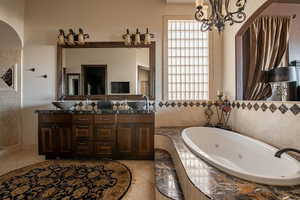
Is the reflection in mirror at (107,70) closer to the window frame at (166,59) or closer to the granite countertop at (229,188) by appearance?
the window frame at (166,59)

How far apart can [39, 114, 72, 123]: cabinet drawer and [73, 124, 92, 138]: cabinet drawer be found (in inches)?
7.3

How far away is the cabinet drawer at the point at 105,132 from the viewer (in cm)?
289

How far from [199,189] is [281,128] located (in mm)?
1525

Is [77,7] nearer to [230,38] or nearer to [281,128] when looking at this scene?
[230,38]

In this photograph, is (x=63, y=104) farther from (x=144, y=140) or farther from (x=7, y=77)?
(x=144, y=140)

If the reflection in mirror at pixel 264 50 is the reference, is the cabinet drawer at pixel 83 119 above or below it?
below

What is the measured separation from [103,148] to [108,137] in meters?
0.21

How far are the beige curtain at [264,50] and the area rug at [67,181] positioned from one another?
2.54 meters

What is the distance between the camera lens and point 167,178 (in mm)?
1776

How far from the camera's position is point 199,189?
43.2 inches

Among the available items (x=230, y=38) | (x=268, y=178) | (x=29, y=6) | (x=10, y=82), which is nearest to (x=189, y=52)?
(x=230, y=38)

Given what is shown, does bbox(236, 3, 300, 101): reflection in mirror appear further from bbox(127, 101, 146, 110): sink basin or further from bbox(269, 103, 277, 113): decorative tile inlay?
bbox(127, 101, 146, 110): sink basin

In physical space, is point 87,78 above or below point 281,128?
above

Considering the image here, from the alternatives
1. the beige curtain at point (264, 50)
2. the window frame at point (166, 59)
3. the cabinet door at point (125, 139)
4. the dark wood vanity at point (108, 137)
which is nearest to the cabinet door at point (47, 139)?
the dark wood vanity at point (108, 137)
